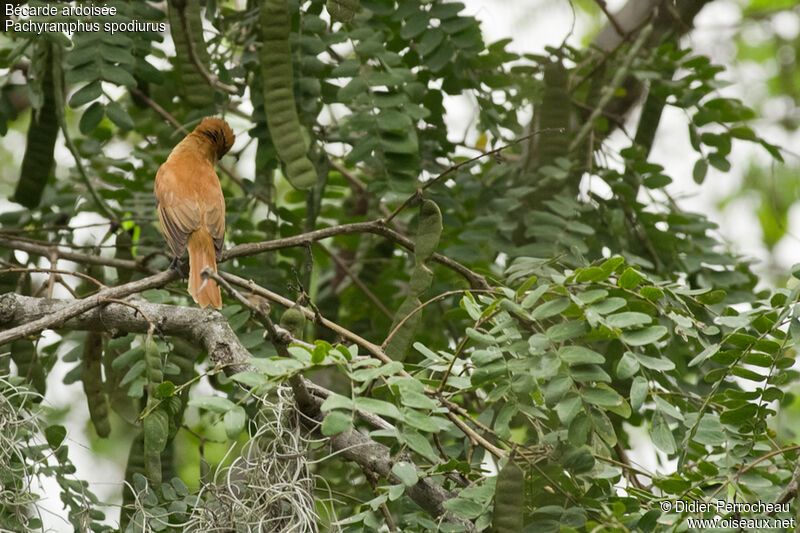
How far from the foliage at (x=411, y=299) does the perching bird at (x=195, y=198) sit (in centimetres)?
13

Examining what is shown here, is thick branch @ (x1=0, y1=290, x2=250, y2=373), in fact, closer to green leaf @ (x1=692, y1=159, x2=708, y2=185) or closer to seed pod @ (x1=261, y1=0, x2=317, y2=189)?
seed pod @ (x1=261, y1=0, x2=317, y2=189)

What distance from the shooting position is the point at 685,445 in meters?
1.92

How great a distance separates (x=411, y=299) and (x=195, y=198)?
112 cm

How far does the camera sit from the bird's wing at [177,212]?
115 inches

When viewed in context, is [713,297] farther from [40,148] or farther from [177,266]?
[40,148]

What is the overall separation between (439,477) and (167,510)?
0.71 metres

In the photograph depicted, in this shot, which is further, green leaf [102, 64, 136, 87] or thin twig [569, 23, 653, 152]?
thin twig [569, 23, 653, 152]

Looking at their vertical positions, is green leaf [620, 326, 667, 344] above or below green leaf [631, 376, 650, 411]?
above

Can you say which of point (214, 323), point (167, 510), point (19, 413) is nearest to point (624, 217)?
point (214, 323)

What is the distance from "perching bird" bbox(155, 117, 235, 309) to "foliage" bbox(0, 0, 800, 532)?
0.13 m

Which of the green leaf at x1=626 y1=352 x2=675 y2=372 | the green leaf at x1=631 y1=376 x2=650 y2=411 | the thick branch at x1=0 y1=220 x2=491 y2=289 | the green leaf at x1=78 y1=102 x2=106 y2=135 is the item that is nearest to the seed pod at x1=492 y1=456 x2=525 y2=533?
the green leaf at x1=631 y1=376 x2=650 y2=411

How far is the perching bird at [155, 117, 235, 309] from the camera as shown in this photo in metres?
2.91

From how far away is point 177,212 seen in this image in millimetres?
2959

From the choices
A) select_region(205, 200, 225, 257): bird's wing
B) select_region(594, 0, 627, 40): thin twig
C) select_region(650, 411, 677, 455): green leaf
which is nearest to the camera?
select_region(650, 411, 677, 455): green leaf
